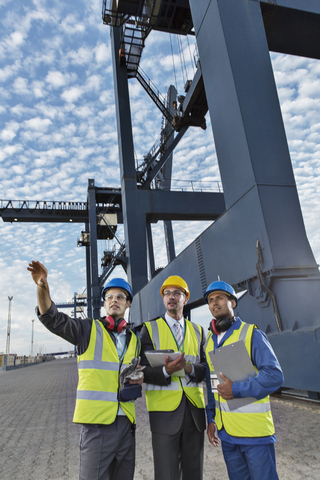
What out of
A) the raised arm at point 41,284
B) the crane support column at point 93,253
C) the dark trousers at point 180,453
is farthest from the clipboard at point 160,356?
the crane support column at point 93,253

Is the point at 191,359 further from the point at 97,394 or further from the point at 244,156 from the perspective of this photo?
the point at 244,156

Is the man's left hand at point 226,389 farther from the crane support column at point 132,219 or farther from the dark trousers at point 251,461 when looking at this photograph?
the crane support column at point 132,219

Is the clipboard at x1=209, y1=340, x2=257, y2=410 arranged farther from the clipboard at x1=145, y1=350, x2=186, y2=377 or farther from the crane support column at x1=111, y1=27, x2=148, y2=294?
the crane support column at x1=111, y1=27, x2=148, y2=294

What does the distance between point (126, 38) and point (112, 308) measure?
14585mm

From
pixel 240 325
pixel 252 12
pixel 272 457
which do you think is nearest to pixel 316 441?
pixel 272 457

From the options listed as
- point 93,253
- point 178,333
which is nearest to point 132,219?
point 93,253

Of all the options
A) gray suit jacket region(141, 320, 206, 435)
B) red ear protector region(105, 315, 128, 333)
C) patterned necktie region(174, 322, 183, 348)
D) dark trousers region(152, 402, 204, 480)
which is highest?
red ear protector region(105, 315, 128, 333)

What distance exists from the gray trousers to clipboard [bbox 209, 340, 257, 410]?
0.68 m

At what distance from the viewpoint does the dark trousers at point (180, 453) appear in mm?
1969

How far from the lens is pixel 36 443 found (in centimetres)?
392

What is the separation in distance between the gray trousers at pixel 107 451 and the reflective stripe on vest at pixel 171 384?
260 millimetres

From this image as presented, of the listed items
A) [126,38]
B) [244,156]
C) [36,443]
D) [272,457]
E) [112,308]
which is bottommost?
[36,443]

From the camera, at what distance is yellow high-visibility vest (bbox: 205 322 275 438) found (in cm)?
175

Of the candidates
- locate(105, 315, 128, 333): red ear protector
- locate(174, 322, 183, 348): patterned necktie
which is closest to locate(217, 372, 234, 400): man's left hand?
locate(174, 322, 183, 348): patterned necktie
